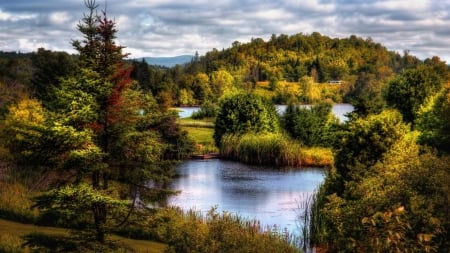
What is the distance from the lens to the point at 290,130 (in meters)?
71.9

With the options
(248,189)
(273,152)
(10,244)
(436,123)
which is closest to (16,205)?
(10,244)

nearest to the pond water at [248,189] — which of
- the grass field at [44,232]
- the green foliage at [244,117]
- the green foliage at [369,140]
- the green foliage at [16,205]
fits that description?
the green foliage at [244,117]

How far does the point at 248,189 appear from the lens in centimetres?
4772

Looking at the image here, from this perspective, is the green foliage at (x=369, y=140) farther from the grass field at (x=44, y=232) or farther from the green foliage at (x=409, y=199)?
the grass field at (x=44, y=232)

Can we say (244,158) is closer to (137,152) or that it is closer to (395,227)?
(137,152)

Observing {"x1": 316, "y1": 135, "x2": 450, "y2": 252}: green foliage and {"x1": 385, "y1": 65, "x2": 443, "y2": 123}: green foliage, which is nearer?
{"x1": 316, "y1": 135, "x2": 450, "y2": 252}: green foliage

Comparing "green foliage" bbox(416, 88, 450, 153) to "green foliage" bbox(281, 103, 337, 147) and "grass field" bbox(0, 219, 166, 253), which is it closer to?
"green foliage" bbox(281, 103, 337, 147)

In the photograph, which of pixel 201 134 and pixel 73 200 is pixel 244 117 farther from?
pixel 73 200

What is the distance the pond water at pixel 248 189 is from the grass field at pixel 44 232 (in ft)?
33.3

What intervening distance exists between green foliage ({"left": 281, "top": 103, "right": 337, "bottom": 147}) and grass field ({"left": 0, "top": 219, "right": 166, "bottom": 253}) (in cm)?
4421

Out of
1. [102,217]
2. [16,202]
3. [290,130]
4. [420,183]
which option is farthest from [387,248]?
[290,130]

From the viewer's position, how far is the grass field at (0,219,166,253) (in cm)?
2298

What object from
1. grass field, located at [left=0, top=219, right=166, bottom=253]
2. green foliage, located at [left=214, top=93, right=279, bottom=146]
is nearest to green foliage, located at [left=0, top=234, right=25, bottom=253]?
grass field, located at [left=0, top=219, right=166, bottom=253]

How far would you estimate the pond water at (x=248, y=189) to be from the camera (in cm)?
3925
